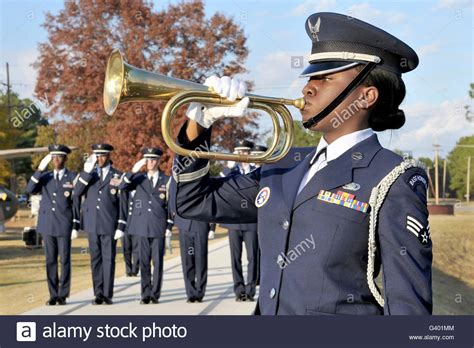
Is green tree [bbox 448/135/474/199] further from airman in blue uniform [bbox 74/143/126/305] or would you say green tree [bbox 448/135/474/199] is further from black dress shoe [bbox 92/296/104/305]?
black dress shoe [bbox 92/296/104/305]

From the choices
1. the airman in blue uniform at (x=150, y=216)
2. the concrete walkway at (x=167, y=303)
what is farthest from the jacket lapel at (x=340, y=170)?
the airman in blue uniform at (x=150, y=216)

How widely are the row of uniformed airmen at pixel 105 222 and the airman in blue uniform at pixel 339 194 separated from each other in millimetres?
6869

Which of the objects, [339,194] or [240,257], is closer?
[339,194]

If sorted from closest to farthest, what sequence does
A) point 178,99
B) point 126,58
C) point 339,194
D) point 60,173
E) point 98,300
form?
point 339,194, point 178,99, point 98,300, point 60,173, point 126,58

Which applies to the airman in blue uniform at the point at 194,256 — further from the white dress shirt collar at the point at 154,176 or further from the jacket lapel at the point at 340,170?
the jacket lapel at the point at 340,170

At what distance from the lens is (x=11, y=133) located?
34156 mm

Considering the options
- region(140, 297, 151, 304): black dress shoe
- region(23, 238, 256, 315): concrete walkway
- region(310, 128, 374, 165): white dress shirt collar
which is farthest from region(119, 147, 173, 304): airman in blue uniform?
region(310, 128, 374, 165): white dress shirt collar

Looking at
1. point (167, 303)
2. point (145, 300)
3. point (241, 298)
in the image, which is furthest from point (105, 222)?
point (241, 298)

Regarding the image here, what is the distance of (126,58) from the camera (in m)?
20.0

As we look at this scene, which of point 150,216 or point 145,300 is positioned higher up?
point 150,216

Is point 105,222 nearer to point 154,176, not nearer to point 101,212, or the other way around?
point 101,212

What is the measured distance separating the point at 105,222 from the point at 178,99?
293 inches

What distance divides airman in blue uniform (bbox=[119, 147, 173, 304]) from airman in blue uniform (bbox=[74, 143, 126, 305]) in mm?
255

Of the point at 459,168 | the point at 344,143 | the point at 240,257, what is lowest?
the point at 240,257
